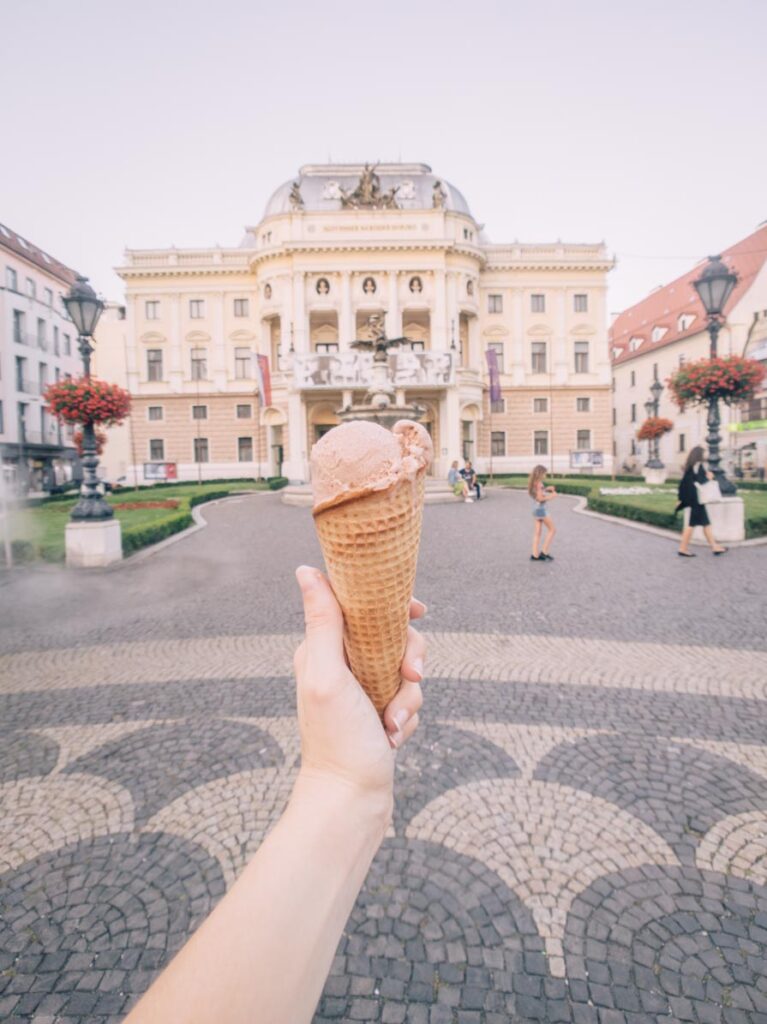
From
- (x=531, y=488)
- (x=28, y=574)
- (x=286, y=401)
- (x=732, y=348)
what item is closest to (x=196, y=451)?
(x=286, y=401)

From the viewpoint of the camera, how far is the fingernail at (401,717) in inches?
70.4

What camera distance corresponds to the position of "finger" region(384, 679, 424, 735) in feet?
5.87

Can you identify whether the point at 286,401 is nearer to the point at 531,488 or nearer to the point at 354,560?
the point at 531,488

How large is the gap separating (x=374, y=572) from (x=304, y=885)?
0.92 metres

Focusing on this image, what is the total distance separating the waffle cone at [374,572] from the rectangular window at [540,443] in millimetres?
46386

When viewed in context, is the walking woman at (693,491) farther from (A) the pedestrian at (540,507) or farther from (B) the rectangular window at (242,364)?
(B) the rectangular window at (242,364)

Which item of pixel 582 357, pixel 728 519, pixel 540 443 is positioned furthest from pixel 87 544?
pixel 582 357

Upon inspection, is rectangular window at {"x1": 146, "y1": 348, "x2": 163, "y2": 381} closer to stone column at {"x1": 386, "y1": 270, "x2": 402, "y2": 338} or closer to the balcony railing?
the balcony railing

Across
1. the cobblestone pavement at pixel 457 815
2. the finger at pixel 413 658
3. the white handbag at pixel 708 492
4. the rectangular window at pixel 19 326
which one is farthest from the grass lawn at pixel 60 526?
the rectangular window at pixel 19 326

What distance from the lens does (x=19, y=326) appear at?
146 feet

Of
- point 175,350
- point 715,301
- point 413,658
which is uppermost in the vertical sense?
point 175,350

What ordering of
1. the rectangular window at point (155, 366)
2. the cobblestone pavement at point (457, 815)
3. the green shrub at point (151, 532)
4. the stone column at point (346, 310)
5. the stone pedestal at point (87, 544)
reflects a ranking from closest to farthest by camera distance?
the cobblestone pavement at point (457, 815) → the stone pedestal at point (87, 544) → the green shrub at point (151, 532) → the stone column at point (346, 310) → the rectangular window at point (155, 366)

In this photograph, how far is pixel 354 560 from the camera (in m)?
1.76

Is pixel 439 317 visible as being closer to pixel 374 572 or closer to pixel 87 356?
pixel 87 356
